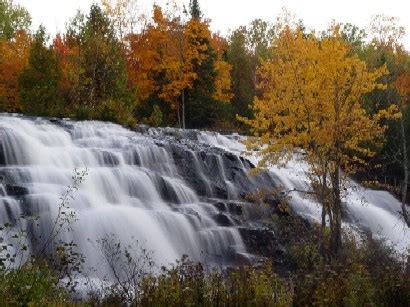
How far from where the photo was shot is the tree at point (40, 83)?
26.2m

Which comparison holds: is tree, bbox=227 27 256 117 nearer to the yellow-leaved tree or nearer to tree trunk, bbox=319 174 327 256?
tree trunk, bbox=319 174 327 256

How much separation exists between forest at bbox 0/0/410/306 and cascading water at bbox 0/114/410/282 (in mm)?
962

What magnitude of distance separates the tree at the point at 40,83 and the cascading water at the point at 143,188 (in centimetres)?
626

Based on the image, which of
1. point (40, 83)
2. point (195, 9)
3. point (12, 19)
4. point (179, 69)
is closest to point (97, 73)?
point (40, 83)

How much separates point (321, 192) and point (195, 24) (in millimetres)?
21812

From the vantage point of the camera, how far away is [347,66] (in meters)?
12.6

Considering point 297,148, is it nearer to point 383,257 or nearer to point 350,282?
point 383,257

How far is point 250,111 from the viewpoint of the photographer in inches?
1459

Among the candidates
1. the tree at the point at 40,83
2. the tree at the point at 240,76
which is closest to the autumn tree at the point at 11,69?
the tree at the point at 40,83

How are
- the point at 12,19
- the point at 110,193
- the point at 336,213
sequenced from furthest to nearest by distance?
the point at 12,19 < the point at 110,193 < the point at 336,213

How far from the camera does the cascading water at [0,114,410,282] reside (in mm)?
12297

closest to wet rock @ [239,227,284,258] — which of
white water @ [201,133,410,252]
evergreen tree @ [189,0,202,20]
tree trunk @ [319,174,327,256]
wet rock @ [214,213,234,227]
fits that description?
wet rock @ [214,213,234,227]

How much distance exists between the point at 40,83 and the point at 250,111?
15505 mm

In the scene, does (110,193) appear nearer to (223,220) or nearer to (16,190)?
(16,190)
